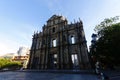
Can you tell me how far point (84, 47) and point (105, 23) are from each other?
20.1ft

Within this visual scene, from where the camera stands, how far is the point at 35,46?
26484 millimetres

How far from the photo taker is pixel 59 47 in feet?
72.0

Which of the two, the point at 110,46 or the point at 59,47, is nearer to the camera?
the point at 110,46

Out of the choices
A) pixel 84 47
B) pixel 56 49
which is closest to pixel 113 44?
pixel 84 47

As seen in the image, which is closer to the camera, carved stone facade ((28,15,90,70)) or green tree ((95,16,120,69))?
green tree ((95,16,120,69))

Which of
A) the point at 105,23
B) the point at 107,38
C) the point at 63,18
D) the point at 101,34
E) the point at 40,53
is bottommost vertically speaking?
the point at 40,53

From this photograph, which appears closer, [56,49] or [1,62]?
[56,49]

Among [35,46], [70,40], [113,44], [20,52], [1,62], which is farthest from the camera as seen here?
[20,52]

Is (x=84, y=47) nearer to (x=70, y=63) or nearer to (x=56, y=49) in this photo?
(x=70, y=63)

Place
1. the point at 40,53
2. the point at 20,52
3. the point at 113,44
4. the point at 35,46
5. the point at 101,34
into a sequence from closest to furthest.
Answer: the point at 113,44
the point at 101,34
the point at 40,53
the point at 35,46
the point at 20,52

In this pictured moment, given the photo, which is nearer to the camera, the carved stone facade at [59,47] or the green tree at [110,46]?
the green tree at [110,46]

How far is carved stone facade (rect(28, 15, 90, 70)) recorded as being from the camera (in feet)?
63.9

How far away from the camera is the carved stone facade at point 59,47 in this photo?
19462 mm

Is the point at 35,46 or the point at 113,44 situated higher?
the point at 35,46
